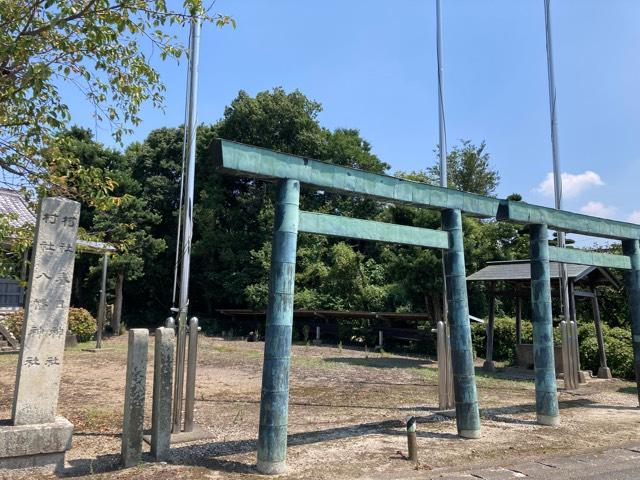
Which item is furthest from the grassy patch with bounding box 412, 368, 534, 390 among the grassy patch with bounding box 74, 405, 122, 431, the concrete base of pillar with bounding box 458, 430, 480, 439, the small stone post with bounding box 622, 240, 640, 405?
the grassy patch with bounding box 74, 405, 122, 431

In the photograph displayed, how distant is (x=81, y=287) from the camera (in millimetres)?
26984

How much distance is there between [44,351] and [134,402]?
1014 mm

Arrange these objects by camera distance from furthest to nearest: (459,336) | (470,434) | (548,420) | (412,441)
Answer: (548,420), (459,336), (470,434), (412,441)

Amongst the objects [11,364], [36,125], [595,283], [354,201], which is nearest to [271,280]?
[36,125]

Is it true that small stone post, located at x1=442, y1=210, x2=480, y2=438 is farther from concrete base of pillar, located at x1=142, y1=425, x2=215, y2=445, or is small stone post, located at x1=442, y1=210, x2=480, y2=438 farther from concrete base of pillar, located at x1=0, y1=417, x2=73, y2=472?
concrete base of pillar, located at x1=0, y1=417, x2=73, y2=472

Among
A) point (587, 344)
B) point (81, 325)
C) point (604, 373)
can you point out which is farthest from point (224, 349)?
point (604, 373)

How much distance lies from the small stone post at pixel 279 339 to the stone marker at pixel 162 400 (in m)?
1.05

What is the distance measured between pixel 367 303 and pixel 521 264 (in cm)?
863

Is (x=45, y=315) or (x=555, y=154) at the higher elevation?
(x=555, y=154)

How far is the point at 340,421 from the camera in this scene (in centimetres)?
769

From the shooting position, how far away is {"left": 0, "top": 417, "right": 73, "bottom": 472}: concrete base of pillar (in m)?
4.82

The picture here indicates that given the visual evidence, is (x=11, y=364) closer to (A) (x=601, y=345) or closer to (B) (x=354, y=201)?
(A) (x=601, y=345)

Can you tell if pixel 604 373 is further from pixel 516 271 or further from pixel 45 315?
pixel 45 315

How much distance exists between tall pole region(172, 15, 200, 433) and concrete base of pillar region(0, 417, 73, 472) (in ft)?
4.85
